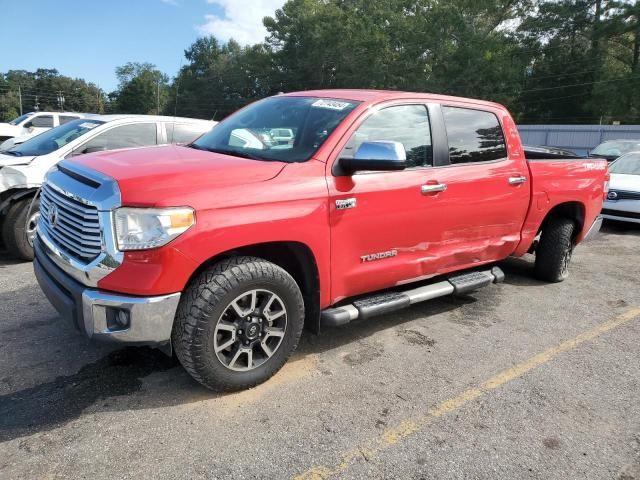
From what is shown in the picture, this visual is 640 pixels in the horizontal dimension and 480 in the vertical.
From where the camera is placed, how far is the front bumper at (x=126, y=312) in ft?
8.70

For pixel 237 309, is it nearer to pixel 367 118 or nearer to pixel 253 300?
pixel 253 300

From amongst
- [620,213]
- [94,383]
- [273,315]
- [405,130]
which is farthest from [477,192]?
[620,213]

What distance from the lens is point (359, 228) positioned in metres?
3.43

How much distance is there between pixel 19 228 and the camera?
543cm

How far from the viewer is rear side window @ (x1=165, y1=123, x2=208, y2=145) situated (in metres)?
6.63

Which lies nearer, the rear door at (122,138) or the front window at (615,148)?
the rear door at (122,138)

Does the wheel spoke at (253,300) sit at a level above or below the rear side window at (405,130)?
below

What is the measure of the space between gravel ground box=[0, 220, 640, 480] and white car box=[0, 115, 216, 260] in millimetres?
1258

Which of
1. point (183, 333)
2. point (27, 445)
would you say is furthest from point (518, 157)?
point (27, 445)

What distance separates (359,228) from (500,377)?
A: 1.42 m

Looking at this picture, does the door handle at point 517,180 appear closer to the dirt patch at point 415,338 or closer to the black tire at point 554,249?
the black tire at point 554,249

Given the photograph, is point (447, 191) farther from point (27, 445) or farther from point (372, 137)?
point (27, 445)

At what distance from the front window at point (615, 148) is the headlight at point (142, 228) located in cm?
1257

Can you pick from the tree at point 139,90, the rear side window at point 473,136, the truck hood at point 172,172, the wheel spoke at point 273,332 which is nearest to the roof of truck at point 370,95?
the rear side window at point 473,136
